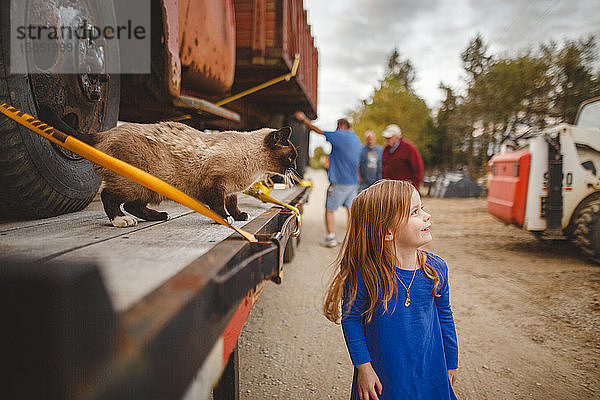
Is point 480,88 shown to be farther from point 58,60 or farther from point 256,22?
point 58,60

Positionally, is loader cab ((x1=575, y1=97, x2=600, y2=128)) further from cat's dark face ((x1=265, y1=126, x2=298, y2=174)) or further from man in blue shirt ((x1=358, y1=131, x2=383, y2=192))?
cat's dark face ((x1=265, y1=126, x2=298, y2=174))

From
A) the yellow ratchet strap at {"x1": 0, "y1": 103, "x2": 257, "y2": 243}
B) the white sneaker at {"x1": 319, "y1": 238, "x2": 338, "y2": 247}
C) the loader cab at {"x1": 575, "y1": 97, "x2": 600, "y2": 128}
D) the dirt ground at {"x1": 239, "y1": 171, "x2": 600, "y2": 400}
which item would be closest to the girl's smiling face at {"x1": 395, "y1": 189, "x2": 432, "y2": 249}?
the yellow ratchet strap at {"x1": 0, "y1": 103, "x2": 257, "y2": 243}

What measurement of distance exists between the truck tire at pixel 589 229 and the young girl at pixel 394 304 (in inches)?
166

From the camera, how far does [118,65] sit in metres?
2.05

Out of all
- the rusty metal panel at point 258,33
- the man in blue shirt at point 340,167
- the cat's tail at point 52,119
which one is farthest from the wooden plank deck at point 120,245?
the man in blue shirt at point 340,167

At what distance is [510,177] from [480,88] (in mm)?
20283

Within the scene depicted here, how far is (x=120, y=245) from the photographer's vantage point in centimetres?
114

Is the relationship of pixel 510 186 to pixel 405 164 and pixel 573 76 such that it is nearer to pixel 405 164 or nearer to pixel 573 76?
pixel 405 164

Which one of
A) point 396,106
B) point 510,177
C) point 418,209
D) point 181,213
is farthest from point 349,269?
point 396,106

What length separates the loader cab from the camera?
5979mm

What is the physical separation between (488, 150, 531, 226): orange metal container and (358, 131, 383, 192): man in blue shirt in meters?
1.96

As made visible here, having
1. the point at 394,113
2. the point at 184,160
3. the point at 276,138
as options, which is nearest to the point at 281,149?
the point at 276,138

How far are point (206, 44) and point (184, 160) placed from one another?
1145mm

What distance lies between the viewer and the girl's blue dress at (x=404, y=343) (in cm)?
149
